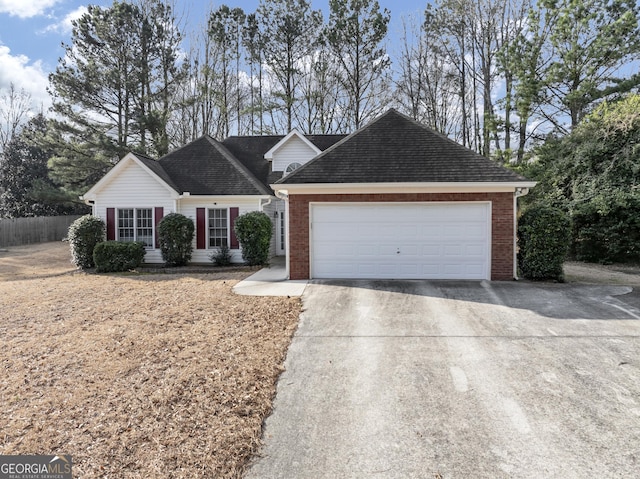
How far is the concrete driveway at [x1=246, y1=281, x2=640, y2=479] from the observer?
3137 millimetres

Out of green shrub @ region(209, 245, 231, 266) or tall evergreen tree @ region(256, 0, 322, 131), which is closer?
green shrub @ region(209, 245, 231, 266)

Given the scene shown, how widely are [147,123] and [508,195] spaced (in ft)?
68.9

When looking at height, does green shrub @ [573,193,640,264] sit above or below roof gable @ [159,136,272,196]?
below

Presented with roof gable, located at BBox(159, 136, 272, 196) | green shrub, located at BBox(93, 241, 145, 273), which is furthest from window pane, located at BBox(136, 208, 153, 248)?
roof gable, located at BBox(159, 136, 272, 196)

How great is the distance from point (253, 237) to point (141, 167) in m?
5.14

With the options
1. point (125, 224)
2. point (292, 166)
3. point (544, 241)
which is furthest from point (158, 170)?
point (544, 241)

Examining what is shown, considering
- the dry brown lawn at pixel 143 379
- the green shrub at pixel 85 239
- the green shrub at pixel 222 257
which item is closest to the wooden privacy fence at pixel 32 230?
the green shrub at pixel 85 239

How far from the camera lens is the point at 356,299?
327 inches

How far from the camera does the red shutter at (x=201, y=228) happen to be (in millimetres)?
14891

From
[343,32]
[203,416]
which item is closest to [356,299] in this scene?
[203,416]

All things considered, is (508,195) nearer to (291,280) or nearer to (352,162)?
(352,162)

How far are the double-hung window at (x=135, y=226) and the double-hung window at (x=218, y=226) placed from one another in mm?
Answer: 2264

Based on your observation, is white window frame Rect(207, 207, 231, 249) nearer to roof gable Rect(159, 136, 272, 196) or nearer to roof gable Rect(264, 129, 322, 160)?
roof gable Rect(159, 136, 272, 196)

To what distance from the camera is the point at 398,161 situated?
10.8 metres
